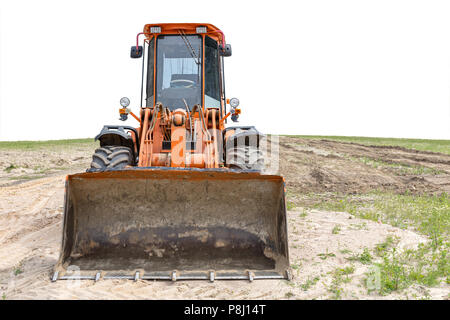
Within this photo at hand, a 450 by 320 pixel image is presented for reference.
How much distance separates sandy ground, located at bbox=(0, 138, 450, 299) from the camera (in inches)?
153

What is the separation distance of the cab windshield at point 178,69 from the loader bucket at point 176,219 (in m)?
2.64

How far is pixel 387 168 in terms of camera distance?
13.5m

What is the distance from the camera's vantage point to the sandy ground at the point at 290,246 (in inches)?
153

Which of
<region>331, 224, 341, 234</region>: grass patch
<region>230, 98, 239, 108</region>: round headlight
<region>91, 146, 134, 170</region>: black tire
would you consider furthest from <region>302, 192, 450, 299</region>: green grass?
<region>91, 146, 134, 170</region>: black tire

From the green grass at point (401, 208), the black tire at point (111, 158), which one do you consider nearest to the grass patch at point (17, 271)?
the black tire at point (111, 158)

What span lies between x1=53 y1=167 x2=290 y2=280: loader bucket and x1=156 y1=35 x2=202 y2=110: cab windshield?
2.64 meters

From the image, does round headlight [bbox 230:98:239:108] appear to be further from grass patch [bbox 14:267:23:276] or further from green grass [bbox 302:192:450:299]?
grass patch [bbox 14:267:23:276]

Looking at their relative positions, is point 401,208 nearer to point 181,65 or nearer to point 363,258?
point 363,258

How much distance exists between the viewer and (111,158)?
18.9 feet

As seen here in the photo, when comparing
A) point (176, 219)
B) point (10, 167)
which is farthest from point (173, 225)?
point (10, 167)
